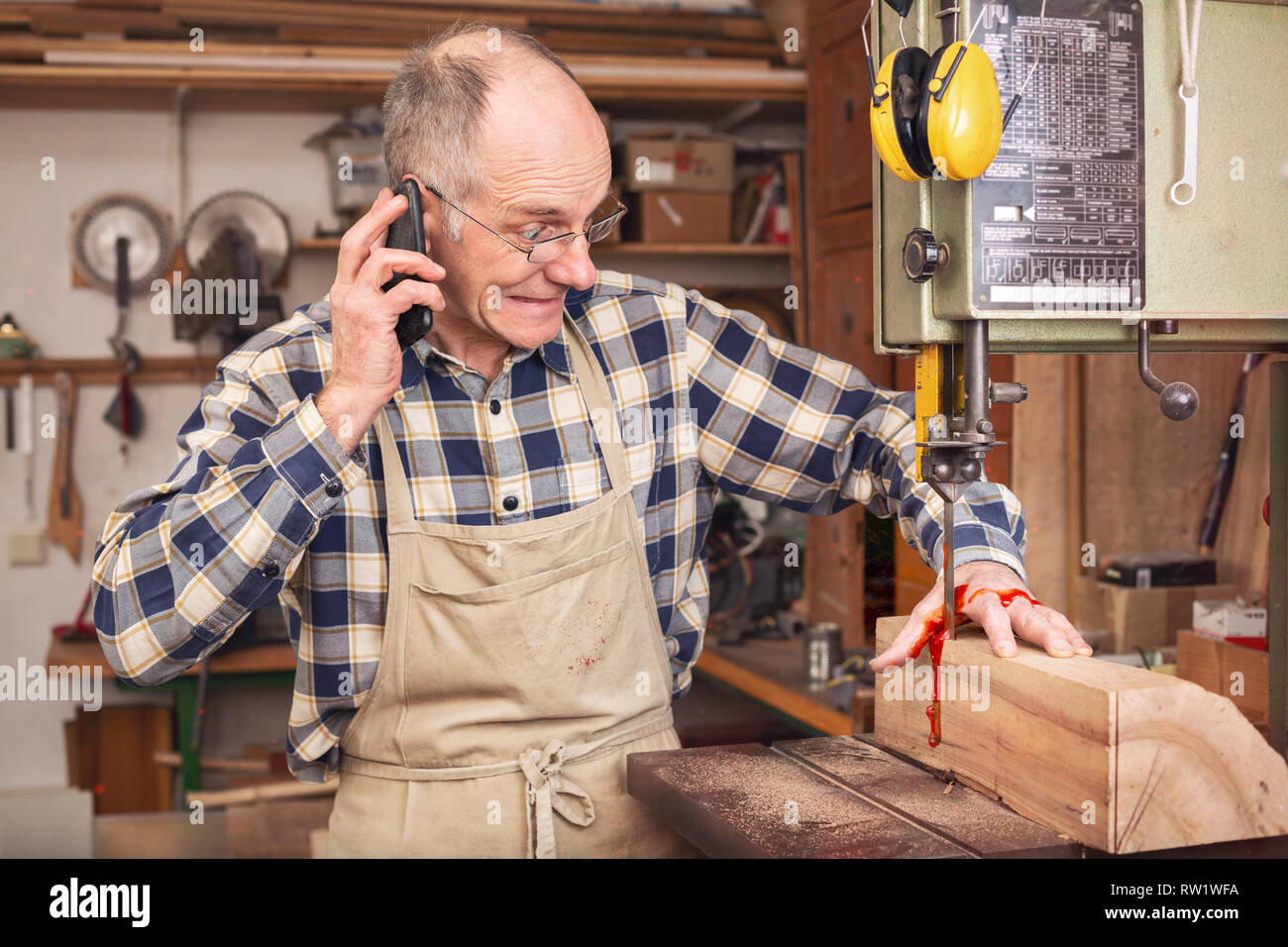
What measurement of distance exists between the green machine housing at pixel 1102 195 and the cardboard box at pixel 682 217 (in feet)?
9.10

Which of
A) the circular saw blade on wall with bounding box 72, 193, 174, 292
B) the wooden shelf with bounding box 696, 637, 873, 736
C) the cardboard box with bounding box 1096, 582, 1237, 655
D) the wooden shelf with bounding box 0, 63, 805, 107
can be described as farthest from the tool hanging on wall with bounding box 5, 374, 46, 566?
the cardboard box with bounding box 1096, 582, 1237, 655

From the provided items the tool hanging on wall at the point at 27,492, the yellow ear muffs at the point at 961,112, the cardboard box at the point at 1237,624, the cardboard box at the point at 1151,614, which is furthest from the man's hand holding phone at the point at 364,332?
the tool hanging on wall at the point at 27,492

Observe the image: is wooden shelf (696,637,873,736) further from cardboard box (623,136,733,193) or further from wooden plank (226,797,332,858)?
cardboard box (623,136,733,193)

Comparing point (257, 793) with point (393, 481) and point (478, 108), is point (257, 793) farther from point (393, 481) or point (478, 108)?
point (478, 108)

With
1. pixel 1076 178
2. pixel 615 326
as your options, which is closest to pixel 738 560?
pixel 615 326

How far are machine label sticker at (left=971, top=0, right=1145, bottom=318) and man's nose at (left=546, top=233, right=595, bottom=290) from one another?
21.0 inches

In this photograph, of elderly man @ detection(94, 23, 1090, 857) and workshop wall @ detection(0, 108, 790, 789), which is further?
workshop wall @ detection(0, 108, 790, 789)

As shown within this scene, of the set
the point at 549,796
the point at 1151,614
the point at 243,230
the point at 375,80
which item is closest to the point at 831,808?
the point at 549,796

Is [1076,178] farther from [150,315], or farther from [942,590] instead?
[150,315]

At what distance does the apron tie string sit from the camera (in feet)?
4.95

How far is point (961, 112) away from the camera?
1.06 m

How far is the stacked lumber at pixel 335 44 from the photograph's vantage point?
3.72 meters

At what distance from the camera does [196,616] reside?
1.34 metres
